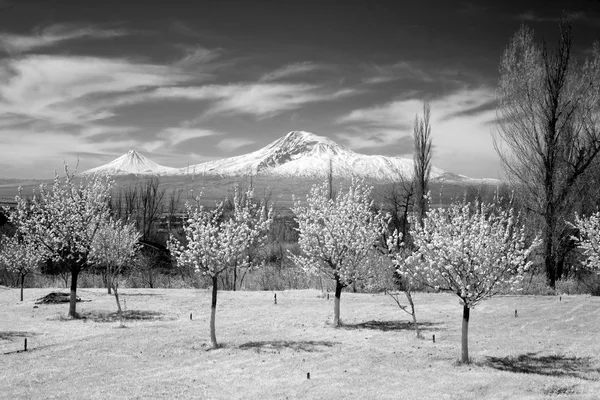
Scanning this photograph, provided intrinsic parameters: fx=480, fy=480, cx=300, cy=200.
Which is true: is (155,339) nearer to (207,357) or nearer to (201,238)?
(207,357)

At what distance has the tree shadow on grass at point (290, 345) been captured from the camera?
66.0 ft

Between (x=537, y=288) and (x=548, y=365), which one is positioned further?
(x=537, y=288)

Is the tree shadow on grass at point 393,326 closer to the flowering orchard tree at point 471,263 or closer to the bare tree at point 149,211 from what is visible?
the flowering orchard tree at point 471,263

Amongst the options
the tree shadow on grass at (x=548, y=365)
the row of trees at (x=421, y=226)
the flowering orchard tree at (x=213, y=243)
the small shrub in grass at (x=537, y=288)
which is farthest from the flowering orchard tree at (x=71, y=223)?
the small shrub in grass at (x=537, y=288)

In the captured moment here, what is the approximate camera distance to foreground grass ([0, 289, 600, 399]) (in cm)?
1474

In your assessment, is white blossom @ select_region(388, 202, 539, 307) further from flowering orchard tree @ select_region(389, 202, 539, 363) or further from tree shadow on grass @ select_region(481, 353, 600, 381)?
tree shadow on grass @ select_region(481, 353, 600, 381)

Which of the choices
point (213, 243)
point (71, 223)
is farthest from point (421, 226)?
point (71, 223)

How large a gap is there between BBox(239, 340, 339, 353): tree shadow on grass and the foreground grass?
4 centimetres

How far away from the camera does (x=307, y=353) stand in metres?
19.2

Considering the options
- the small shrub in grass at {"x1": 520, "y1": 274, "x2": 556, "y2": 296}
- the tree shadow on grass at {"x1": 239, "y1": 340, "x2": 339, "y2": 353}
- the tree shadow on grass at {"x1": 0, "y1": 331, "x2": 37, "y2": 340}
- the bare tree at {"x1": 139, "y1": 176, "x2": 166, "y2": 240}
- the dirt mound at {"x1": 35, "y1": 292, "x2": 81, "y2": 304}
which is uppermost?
the bare tree at {"x1": 139, "y1": 176, "x2": 166, "y2": 240}

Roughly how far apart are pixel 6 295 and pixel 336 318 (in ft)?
92.5

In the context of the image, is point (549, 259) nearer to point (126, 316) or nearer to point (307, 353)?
point (307, 353)

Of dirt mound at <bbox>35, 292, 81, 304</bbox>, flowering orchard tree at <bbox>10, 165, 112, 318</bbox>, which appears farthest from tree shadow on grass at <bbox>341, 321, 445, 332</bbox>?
dirt mound at <bbox>35, 292, 81, 304</bbox>

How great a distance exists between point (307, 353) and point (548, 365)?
8.70m
